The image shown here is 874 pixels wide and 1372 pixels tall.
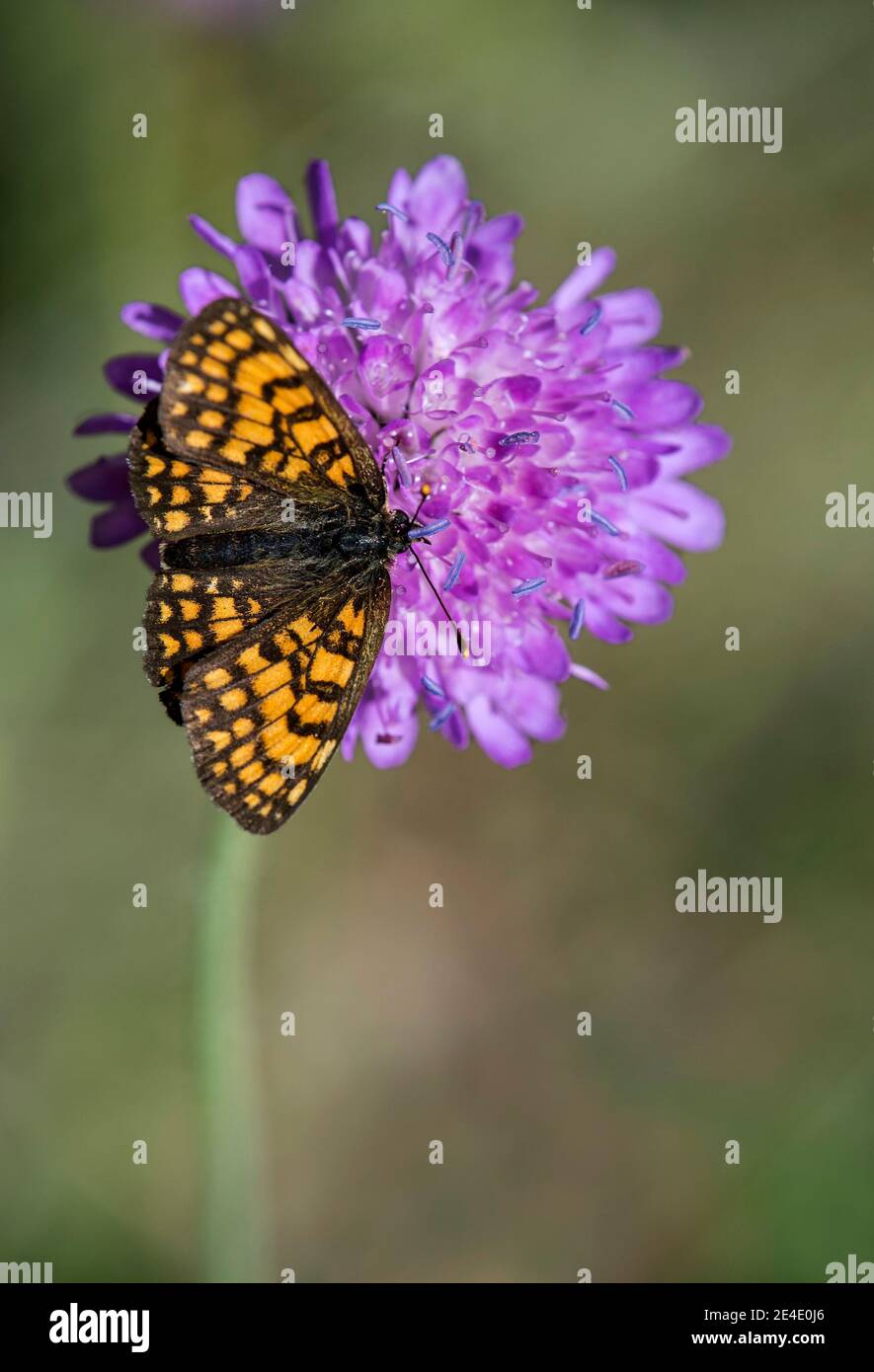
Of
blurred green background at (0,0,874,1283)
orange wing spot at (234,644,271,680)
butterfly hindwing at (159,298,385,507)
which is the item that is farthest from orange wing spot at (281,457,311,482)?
blurred green background at (0,0,874,1283)

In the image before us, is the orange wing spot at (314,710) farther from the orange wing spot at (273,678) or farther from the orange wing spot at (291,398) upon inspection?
the orange wing spot at (291,398)

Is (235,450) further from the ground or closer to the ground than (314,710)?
further from the ground

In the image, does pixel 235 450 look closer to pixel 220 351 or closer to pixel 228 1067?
pixel 220 351

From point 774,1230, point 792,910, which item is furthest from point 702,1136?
point 792,910

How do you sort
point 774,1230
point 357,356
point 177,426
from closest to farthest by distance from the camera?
point 177,426, point 357,356, point 774,1230

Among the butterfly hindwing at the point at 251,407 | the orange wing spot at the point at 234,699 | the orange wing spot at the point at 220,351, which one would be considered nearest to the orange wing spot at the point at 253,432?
the butterfly hindwing at the point at 251,407

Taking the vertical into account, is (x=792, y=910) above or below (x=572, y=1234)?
above

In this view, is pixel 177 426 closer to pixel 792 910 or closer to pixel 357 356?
pixel 357 356

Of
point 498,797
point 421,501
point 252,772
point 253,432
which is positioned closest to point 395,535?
point 421,501
